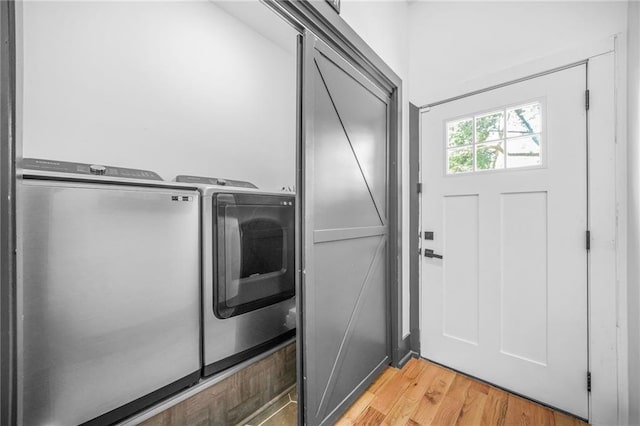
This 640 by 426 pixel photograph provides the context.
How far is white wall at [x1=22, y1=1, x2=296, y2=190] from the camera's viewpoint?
1.37 metres

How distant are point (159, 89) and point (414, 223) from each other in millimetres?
2172

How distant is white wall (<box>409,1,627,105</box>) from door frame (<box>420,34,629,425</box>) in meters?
0.15

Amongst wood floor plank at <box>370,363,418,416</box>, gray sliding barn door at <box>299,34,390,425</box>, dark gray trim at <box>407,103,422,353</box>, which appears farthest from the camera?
dark gray trim at <box>407,103,422,353</box>

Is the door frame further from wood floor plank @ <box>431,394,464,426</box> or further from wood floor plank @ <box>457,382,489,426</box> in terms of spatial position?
wood floor plank @ <box>431,394,464,426</box>

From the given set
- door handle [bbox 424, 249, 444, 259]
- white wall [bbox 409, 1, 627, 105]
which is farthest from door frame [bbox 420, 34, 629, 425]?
door handle [bbox 424, 249, 444, 259]

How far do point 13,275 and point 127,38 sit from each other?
1662mm

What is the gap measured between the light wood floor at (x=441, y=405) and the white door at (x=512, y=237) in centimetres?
11

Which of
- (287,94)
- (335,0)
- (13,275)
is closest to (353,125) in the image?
(335,0)

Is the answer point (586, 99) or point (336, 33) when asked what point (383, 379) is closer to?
point (586, 99)

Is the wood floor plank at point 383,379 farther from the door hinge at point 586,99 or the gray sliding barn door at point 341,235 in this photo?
the door hinge at point 586,99

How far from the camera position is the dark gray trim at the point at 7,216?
24.7 inches

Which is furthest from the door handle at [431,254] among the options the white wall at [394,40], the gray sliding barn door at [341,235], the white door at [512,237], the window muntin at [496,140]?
the window muntin at [496,140]

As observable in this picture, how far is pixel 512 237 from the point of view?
1.77 m

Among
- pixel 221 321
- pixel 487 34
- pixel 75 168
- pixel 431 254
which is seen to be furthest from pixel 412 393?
pixel 487 34
